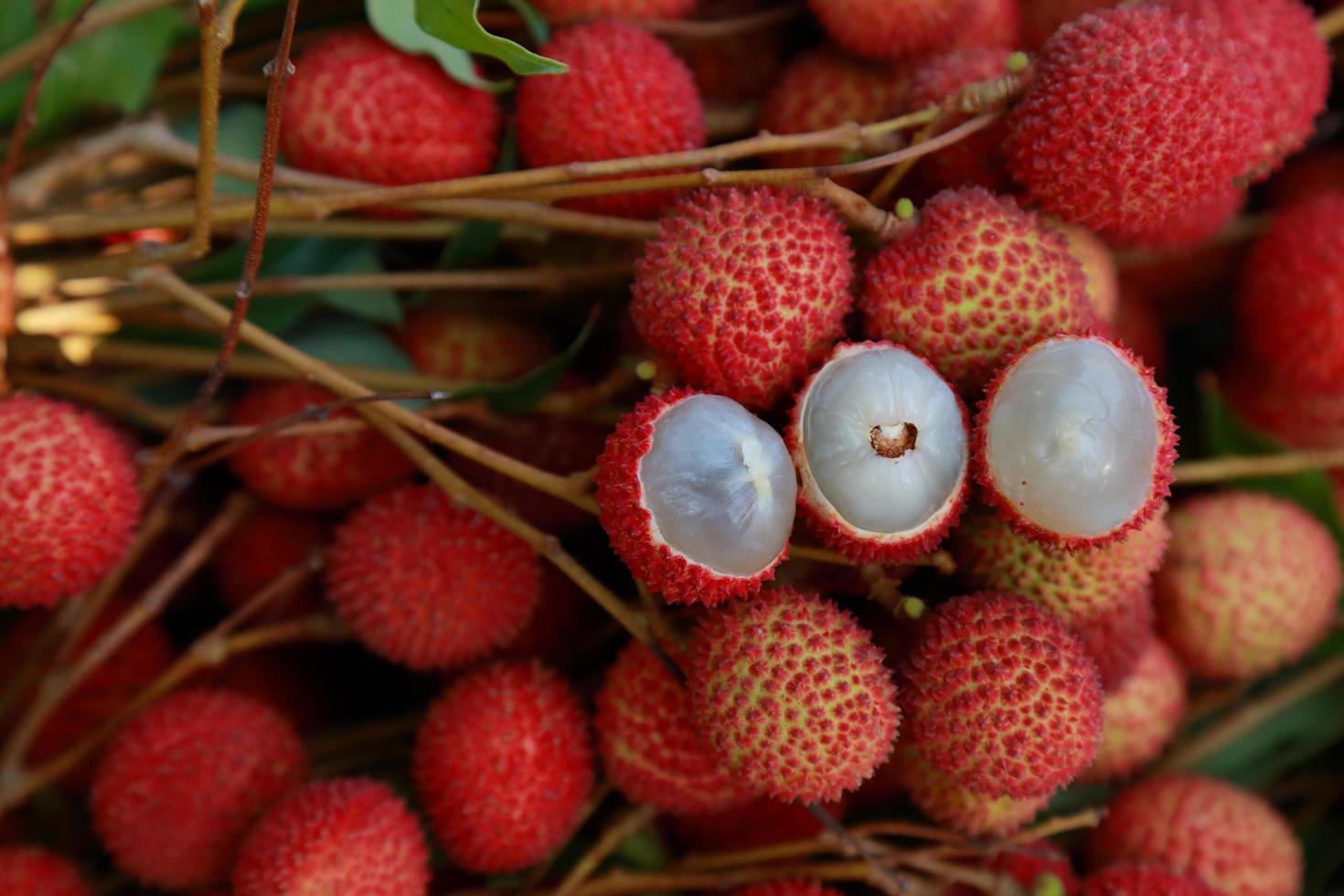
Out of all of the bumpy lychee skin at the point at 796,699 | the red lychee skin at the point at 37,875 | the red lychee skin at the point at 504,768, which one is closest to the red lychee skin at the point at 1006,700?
the bumpy lychee skin at the point at 796,699

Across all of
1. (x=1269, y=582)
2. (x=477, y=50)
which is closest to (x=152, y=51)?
(x=477, y=50)

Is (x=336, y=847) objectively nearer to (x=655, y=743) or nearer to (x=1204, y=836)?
(x=655, y=743)

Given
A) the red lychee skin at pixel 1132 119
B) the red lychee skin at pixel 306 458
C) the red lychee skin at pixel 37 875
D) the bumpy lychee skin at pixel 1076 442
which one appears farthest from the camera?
the red lychee skin at pixel 306 458

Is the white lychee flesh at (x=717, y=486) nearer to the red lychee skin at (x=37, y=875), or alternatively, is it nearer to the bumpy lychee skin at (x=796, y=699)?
the bumpy lychee skin at (x=796, y=699)

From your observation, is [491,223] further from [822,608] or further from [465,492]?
[822,608]

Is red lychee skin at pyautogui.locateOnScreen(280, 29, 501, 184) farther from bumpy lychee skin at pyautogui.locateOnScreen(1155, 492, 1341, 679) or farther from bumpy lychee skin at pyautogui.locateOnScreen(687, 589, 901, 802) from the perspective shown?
bumpy lychee skin at pyautogui.locateOnScreen(1155, 492, 1341, 679)

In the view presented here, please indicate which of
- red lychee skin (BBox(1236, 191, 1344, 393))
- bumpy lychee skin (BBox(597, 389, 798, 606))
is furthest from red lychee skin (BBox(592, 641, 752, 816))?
red lychee skin (BBox(1236, 191, 1344, 393))
